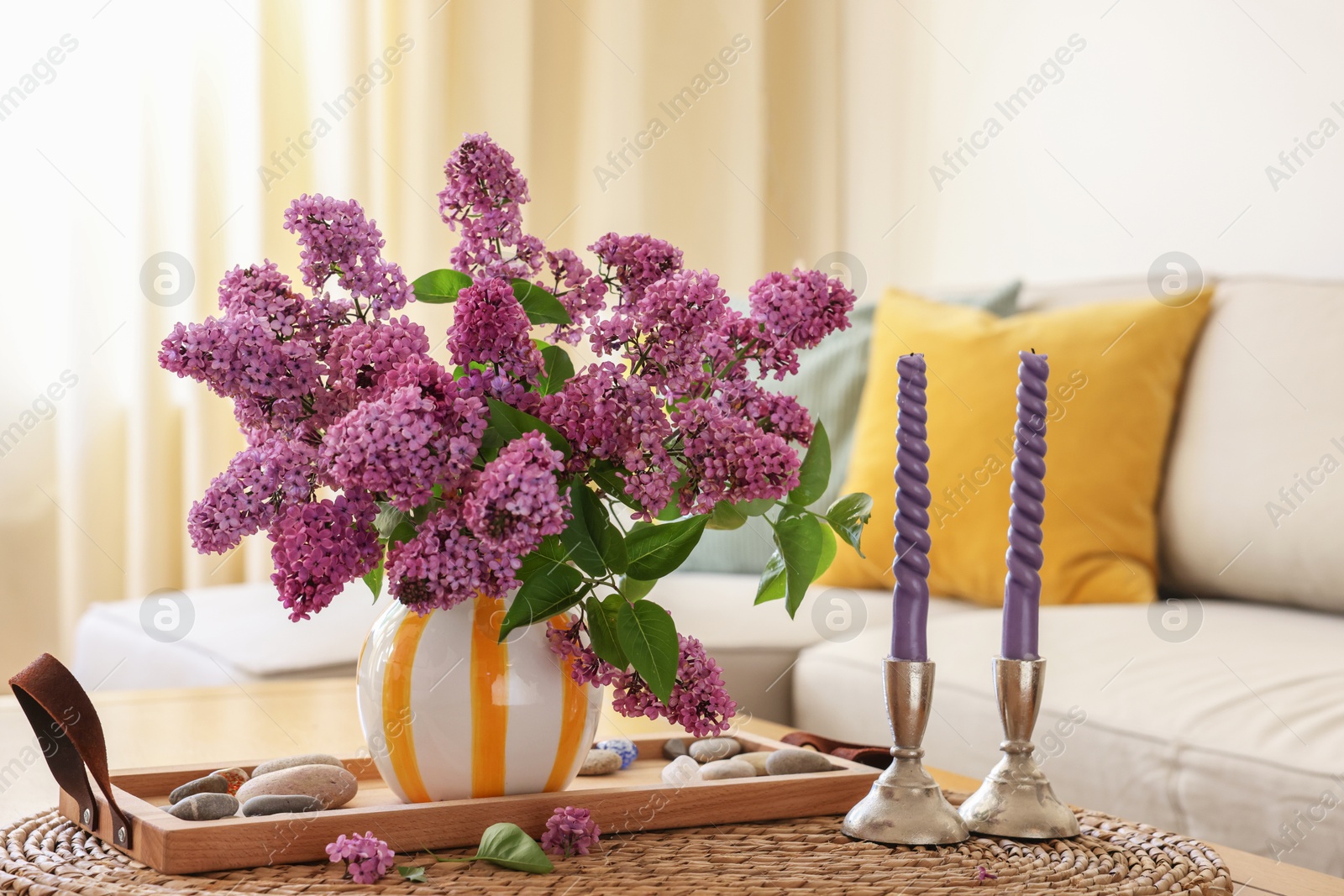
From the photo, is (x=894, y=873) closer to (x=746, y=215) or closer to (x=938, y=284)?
(x=938, y=284)

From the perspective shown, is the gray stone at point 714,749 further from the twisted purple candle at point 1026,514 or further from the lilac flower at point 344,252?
the lilac flower at point 344,252

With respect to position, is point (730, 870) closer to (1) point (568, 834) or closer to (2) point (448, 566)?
(1) point (568, 834)

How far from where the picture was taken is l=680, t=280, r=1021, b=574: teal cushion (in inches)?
84.7

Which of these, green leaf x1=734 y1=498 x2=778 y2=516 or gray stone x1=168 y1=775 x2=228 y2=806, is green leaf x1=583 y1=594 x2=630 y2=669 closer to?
green leaf x1=734 y1=498 x2=778 y2=516

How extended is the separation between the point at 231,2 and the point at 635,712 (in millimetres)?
2495

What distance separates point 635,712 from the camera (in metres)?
0.72

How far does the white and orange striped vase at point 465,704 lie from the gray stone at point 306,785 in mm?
45

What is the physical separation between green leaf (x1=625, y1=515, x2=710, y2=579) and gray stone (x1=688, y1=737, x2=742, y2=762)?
273 mm

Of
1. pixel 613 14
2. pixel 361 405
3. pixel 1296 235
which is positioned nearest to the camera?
pixel 361 405

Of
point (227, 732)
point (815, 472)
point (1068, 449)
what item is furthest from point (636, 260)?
point (1068, 449)

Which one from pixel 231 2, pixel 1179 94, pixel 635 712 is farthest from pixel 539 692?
pixel 231 2

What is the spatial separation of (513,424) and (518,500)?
0.29 ft

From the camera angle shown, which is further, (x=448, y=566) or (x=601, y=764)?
(x=601, y=764)

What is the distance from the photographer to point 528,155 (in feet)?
9.78
